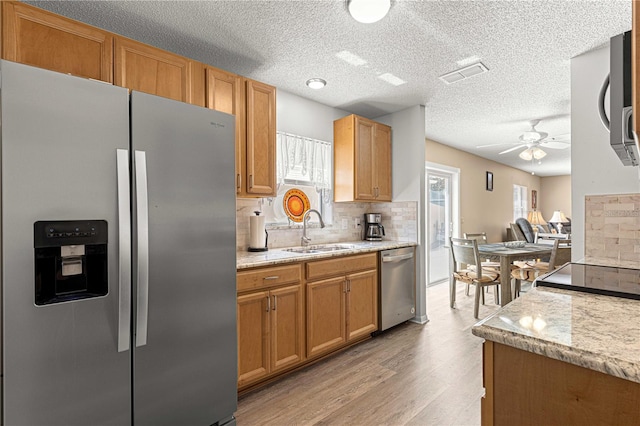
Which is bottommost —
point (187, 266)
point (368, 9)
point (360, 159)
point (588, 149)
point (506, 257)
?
point (506, 257)

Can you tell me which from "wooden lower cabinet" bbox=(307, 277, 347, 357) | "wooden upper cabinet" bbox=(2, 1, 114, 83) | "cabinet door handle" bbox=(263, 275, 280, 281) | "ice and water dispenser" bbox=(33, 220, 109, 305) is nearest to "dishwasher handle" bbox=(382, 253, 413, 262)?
"wooden lower cabinet" bbox=(307, 277, 347, 357)

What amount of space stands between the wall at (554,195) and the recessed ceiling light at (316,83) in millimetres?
9598

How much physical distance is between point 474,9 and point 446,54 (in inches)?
21.4

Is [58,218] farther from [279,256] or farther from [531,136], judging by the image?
[531,136]

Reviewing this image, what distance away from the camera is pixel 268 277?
2.23 metres

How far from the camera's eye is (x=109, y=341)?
140 centimetres

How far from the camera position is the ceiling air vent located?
261cm

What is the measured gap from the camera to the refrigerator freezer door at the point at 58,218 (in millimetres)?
1205

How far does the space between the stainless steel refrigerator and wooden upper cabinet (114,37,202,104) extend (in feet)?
1.51

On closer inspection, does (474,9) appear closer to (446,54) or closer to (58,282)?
(446,54)

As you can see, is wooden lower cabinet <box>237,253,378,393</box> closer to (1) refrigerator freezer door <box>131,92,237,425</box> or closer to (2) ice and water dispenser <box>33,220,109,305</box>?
(1) refrigerator freezer door <box>131,92,237,425</box>

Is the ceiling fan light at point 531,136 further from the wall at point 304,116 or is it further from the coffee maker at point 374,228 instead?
the wall at point 304,116

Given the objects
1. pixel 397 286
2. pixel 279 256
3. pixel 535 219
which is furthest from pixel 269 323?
pixel 535 219

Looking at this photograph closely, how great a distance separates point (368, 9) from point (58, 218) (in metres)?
1.78
